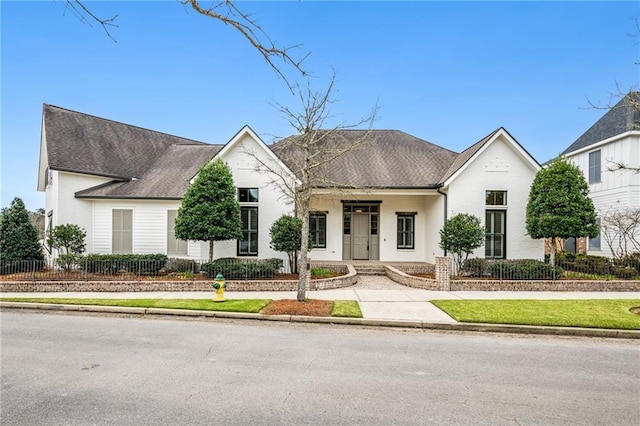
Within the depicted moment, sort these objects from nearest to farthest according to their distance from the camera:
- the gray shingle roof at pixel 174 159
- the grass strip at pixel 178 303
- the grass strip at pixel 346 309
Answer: the grass strip at pixel 346 309 → the grass strip at pixel 178 303 → the gray shingle roof at pixel 174 159

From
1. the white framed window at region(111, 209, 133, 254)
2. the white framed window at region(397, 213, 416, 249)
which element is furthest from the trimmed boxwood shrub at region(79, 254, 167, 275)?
the white framed window at region(397, 213, 416, 249)

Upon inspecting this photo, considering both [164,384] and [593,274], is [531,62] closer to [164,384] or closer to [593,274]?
[593,274]

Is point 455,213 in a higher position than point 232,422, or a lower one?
higher

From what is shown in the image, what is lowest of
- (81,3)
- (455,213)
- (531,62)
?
(455,213)

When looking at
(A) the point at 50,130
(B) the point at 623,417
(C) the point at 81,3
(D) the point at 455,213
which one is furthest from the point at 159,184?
(B) the point at 623,417

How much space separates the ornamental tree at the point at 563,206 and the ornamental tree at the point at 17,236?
22.7m

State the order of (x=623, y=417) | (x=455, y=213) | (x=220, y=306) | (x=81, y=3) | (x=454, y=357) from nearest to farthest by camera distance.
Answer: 1. (x=81, y=3)
2. (x=623, y=417)
3. (x=454, y=357)
4. (x=220, y=306)
5. (x=455, y=213)

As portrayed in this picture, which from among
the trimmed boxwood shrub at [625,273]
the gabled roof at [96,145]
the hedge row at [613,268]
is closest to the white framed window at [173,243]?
the gabled roof at [96,145]

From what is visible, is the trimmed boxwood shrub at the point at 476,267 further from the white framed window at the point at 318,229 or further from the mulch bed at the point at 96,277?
the white framed window at the point at 318,229

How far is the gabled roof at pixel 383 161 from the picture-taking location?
58.9ft

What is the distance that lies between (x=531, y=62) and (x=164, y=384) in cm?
2216

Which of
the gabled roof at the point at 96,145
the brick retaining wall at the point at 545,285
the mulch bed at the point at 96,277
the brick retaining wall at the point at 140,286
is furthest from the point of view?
the gabled roof at the point at 96,145

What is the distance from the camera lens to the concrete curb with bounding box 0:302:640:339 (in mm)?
8094

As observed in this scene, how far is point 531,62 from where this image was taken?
19047mm
